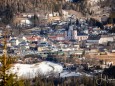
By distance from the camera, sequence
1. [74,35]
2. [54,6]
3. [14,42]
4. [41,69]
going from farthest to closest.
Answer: [54,6]
[74,35]
[14,42]
[41,69]

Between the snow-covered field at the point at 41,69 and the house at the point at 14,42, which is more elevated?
the snow-covered field at the point at 41,69

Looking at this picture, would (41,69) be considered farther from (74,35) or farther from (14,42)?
(74,35)

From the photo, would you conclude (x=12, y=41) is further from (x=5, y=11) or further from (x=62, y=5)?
(x=62, y=5)

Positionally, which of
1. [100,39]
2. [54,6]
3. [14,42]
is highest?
[54,6]

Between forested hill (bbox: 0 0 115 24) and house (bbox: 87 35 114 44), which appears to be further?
forested hill (bbox: 0 0 115 24)

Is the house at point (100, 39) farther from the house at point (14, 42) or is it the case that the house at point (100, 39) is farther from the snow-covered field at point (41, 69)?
the snow-covered field at point (41, 69)

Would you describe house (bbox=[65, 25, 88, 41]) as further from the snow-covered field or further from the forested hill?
the snow-covered field

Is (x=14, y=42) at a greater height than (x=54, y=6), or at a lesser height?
lesser

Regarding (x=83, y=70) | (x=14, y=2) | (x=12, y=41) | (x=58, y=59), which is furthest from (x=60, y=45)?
(x=14, y=2)

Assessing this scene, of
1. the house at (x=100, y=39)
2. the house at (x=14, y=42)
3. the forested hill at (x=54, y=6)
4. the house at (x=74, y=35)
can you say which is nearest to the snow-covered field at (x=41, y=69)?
the house at (x=14, y=42)

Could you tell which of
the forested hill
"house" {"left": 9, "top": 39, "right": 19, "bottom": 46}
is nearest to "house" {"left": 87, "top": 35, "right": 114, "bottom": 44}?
"house" {"left": 9, "top": 39, "right": 19, "bottom": 46}

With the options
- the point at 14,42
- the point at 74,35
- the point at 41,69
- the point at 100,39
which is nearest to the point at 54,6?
the point at 74,35
